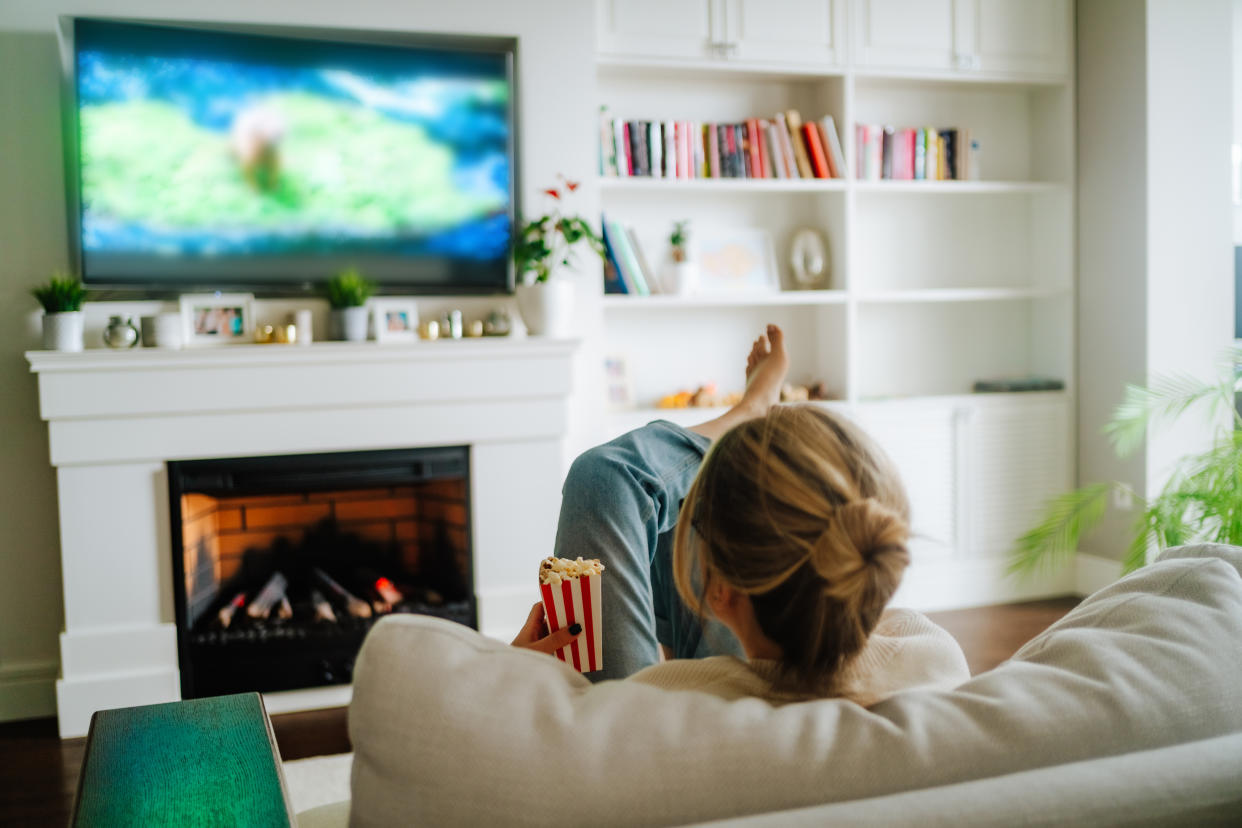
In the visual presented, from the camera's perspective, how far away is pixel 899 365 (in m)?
4.21

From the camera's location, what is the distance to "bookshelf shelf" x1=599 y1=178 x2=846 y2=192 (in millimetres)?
3600

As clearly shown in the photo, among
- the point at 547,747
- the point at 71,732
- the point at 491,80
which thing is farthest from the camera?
the point at 491,80

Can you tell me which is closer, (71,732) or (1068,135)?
(71,732)

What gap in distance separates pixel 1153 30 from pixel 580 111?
2.10 m

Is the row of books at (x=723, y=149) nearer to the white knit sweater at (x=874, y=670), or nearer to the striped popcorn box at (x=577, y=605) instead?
the striped popcorn box at (x=577, y=605)

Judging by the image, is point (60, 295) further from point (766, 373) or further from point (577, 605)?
point (577, 605)

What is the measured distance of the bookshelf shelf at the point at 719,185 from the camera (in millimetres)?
3600

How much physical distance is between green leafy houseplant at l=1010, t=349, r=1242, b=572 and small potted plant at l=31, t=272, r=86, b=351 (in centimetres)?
286

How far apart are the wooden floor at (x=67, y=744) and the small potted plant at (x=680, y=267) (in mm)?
1547

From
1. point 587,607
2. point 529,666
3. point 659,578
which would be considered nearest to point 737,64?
point 659,578

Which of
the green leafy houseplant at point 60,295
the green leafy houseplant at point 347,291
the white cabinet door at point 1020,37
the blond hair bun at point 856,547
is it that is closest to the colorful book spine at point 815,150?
the white cabinet door at point 1020,37

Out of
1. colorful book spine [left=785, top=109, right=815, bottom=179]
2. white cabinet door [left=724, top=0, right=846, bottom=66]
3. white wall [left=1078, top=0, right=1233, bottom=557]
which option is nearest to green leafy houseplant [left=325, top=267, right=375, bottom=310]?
white cabinet door [left=724, top=0, right=846, bottom=66]

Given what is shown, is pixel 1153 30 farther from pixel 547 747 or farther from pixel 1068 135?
pixel 547 747

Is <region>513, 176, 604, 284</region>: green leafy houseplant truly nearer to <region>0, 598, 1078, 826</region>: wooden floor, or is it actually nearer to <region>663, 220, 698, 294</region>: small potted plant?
<region>663, 220, 698, 294</region>: small potted plant
